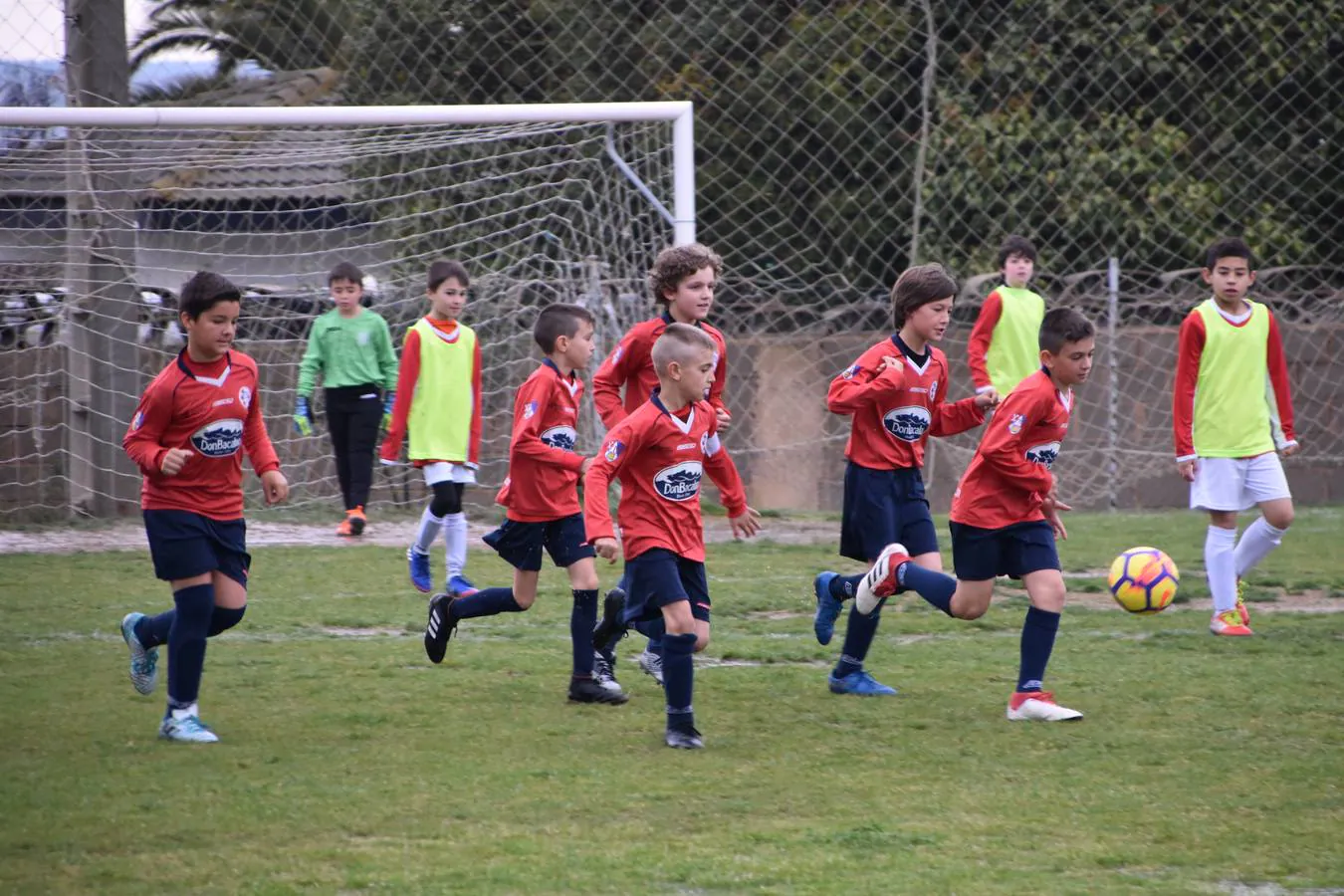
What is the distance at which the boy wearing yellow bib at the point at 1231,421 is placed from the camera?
23.9ft

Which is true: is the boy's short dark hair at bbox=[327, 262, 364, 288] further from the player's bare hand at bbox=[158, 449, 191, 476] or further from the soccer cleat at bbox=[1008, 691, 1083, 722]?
the soccer cleat at bbox=[1008, 691, 1083, 722]

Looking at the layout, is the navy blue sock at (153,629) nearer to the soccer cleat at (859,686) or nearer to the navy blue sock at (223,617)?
the navy blue sock at (223,617)

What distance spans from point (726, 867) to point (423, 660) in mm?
3081

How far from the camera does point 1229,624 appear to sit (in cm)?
718

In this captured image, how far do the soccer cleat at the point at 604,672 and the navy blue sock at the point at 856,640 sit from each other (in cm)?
87

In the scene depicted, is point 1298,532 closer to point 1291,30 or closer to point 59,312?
point 1291,30

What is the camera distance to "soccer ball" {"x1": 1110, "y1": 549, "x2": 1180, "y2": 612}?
6.38 meters

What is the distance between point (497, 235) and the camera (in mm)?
12859

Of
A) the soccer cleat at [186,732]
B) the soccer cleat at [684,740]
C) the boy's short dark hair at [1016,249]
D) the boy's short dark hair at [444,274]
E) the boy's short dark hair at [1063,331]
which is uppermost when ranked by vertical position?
the boy's short dark hair at [1016,249]

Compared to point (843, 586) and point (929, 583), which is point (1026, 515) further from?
point (843, 586)

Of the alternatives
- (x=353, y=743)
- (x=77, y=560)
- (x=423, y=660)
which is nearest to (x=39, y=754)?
(x=353, y=743)

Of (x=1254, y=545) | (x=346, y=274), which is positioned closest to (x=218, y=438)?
(x=1254, y=545)

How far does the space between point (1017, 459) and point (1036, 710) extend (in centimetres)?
88

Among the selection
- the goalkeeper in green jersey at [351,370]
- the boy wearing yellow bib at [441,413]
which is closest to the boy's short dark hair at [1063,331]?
the boy wearing yellow bib at [441,413]
